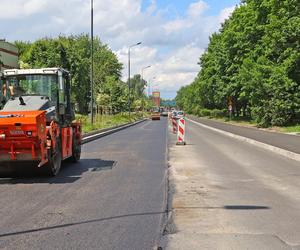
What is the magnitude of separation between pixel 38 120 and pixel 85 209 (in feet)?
12.2

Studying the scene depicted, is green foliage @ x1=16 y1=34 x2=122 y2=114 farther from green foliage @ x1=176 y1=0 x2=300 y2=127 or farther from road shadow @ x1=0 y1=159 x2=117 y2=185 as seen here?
road shadow @ x1=0 y1=159 x2=117 y2=185

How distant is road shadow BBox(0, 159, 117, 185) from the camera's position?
1170 centimetres

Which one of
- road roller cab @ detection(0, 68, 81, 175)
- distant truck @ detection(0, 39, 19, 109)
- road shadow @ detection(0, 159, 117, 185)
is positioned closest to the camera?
road roller cab @ detection(0, 68, 81, 175)

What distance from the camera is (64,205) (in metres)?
8.58

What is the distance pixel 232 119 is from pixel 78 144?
52.3 metres

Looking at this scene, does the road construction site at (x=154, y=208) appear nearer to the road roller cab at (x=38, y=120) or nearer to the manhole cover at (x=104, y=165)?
the manhole cover at (x=104, y=165)

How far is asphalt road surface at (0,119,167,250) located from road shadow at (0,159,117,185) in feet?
0.09

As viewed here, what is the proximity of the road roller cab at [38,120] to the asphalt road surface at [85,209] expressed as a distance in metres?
0.63

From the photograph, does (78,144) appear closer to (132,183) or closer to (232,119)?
(132,183)

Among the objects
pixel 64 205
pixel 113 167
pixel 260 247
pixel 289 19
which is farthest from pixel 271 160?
pixel 289 19

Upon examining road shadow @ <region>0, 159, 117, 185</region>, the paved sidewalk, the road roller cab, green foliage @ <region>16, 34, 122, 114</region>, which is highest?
green foliage @ <region>16, 34, 122, 114</region>

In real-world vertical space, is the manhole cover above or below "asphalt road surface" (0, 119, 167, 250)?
below

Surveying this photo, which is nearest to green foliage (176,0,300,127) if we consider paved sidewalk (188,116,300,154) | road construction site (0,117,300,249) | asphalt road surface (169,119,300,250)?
paved sidewalk (188,116,300,154)

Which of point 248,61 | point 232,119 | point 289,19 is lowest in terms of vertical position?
point 232,119
